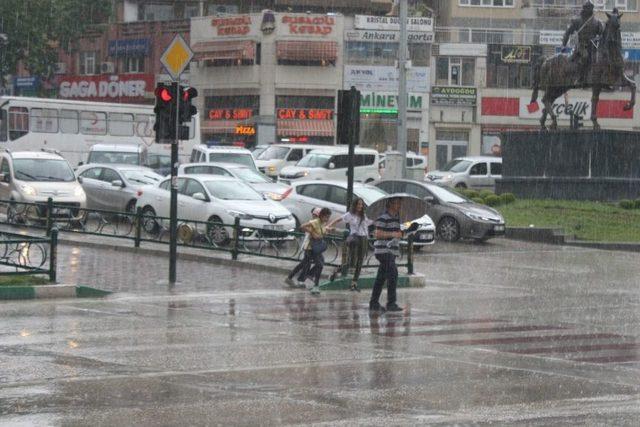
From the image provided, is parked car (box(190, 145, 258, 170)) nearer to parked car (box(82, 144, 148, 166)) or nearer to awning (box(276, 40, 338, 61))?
parked car (box(82, 144, 148, 166))

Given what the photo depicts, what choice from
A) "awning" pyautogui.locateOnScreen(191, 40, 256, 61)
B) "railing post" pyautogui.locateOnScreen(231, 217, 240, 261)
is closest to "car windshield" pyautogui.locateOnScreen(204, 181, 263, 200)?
"railing post" pyautogui.locateOnScreen(231, 217, 240, 261)

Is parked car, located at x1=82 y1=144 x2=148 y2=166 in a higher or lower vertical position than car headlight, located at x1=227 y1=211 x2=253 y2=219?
higher

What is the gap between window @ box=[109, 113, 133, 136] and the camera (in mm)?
52125

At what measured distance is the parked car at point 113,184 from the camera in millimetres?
33281

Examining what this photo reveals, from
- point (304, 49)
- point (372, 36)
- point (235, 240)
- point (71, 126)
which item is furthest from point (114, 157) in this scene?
point (372, 36)

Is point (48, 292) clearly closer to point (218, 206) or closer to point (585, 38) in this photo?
point (218, 206)

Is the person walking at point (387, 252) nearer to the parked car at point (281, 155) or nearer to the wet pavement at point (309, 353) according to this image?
the wet pavement at point (309, 353)

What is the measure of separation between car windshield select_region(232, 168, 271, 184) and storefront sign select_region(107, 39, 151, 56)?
145ft

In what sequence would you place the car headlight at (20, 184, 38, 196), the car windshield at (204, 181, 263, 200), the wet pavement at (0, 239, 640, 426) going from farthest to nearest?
1. the car headlight at (20, 184, 38, 196)
2. the car windshield at (204, 181, 263, 200)
3. the wet pavement at (0, 239, 640, 426)

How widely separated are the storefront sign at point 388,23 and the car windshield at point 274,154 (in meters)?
21.5

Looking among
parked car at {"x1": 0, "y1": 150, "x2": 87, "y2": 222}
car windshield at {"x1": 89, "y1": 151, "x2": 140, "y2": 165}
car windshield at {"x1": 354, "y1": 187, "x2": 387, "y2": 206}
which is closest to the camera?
car windshield at {"x1": 354, "y1": 187, "x2": 387, "y2": 206}

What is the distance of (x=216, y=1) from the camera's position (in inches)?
3172

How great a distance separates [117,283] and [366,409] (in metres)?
11.5

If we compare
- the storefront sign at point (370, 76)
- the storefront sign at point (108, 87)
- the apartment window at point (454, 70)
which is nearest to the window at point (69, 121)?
the storefront sign at point (370, 76)
